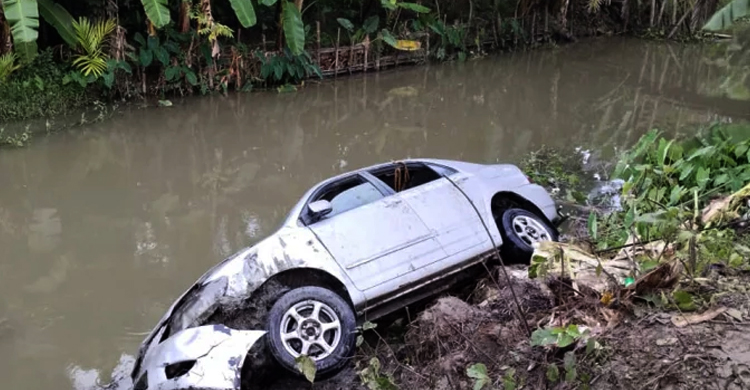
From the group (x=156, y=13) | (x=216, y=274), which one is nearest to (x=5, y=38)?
(x=156, y=13)

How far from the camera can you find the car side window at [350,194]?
5715 mm

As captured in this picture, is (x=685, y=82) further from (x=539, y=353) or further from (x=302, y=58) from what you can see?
(x=539, y=353)

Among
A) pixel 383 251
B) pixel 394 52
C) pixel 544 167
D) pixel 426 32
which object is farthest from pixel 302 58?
pixel 383 251

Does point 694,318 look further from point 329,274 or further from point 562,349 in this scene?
point 329,274

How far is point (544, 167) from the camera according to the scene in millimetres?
10305

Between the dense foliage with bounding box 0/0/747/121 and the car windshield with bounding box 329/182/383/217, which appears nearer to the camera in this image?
the car windshield with bounding box 329/182/383/217

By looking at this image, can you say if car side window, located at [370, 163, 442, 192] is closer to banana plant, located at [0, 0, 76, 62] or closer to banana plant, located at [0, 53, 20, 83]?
banana plant, located at [0, 0, 76, 62]

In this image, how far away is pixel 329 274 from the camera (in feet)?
16.9

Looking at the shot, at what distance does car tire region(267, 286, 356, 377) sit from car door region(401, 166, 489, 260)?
113cm

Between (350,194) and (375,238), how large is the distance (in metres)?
0.65

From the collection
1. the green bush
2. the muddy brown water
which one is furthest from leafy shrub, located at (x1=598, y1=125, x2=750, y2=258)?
the green bush

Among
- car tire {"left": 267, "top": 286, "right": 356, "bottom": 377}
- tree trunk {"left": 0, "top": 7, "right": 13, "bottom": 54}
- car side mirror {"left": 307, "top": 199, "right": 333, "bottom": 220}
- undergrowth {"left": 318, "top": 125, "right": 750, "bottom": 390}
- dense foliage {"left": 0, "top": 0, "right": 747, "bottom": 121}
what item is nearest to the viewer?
undergrowth {"left": 318, "top": 125, "right": 750, "bottom": 390}

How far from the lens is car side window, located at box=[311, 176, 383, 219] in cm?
571

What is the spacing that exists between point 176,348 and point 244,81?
1162 cm
